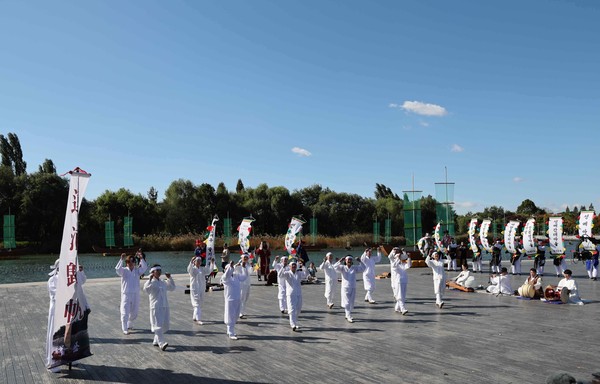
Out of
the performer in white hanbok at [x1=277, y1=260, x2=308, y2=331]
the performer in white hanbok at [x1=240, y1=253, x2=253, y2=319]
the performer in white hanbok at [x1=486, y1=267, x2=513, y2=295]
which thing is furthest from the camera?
the performer in white hanbok at [x1=486, y1=267, x2=513, y2=295]

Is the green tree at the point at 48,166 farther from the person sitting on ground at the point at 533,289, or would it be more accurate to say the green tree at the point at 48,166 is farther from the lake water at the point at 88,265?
the person sitting on ground at the point at 533,289

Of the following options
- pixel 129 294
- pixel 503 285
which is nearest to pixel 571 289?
pixel 503 285

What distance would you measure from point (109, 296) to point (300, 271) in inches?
347

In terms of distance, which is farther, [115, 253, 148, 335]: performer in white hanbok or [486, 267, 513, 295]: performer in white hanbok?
[486, 267, 513, 295]: performer in white hanbok

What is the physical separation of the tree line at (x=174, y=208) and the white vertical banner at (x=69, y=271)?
4747 centimetres

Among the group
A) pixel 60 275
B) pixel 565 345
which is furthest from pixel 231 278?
pixel 565 345

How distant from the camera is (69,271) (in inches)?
315

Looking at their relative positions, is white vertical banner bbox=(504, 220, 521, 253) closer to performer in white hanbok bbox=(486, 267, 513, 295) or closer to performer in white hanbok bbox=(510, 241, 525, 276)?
performer in white hanbok bbox=(510, 241, 525, 276)

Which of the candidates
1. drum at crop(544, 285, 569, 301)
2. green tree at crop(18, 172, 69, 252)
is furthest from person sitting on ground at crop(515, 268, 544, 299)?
green tree at crop(18, 172, 69, 252)

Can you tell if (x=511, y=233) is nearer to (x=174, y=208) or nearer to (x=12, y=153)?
(x=174, y=208)

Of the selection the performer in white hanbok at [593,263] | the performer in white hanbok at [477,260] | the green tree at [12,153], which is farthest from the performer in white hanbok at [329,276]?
the green tree at [12,153]

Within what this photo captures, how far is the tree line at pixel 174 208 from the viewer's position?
54188 mm

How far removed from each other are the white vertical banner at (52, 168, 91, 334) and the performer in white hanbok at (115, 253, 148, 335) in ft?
9.74

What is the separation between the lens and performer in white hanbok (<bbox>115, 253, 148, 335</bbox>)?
11.1 meters
